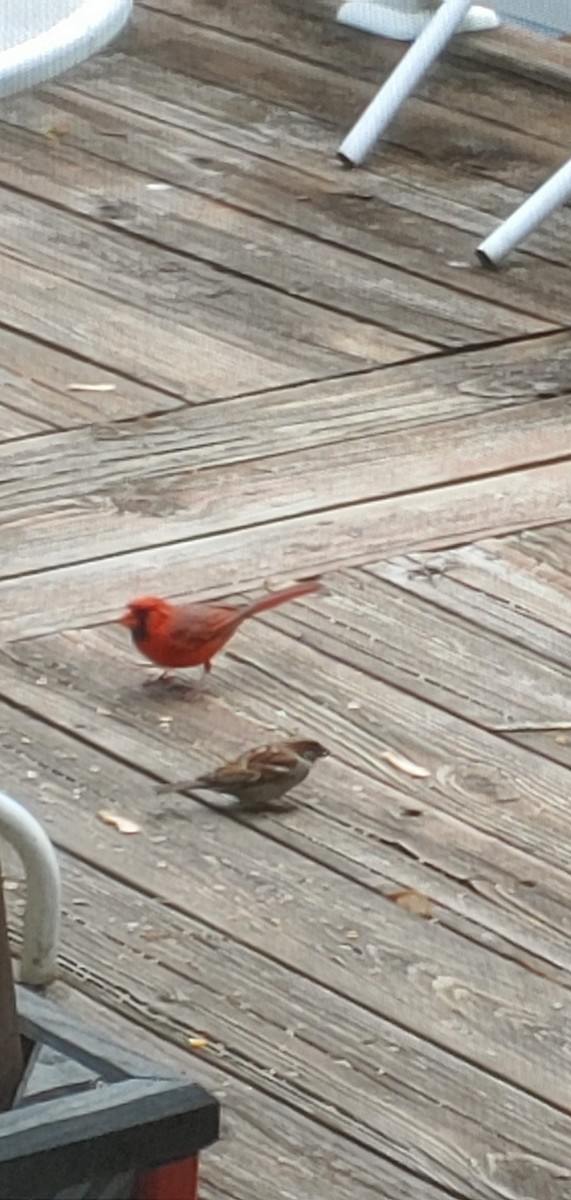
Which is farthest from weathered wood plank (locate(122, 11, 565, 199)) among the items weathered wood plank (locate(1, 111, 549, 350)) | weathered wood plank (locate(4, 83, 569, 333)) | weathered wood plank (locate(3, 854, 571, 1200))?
weathered wood plank (locate(3, 854, 571, 1200))

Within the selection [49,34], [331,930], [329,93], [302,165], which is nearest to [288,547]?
[331,930]

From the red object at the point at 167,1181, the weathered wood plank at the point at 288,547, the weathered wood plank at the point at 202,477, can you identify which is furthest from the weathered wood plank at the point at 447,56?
the red object at the point at 167,1181

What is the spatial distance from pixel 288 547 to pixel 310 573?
64 mm

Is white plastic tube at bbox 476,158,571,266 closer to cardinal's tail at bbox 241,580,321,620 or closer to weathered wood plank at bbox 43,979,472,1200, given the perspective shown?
cardinal's tail at bbox 241,580,321,620

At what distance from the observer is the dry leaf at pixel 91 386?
2.68 metres

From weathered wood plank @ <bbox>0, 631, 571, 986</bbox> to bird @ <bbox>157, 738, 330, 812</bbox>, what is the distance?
2 centimetres

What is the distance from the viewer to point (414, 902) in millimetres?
1813

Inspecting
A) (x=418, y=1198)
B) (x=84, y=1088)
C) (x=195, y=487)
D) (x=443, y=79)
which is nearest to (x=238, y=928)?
(x=418, y=1198)

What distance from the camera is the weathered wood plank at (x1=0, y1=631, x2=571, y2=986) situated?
180 centimetres

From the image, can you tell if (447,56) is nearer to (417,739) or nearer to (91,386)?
(91,386)

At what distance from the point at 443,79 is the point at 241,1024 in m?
2.36

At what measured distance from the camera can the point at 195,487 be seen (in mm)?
2469

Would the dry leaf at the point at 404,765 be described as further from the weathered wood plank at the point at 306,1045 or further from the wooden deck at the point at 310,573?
the weathered wood plank at the point at 306,1045

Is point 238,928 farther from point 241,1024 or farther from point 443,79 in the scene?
point 443,79
